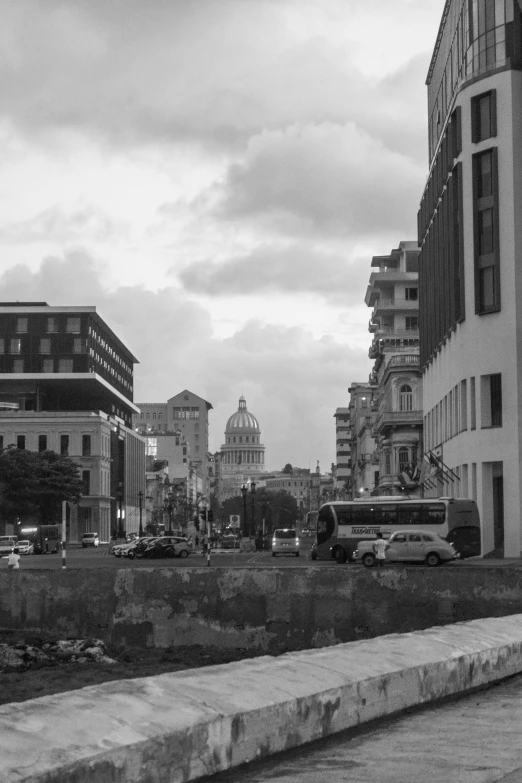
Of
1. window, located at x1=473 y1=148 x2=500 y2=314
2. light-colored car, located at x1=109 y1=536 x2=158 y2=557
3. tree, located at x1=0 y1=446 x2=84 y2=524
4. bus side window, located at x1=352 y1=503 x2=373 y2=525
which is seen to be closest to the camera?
window, located at x1=473 y1=148 x2=500 y2=314

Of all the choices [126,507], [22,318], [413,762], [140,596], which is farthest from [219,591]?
[126,507]

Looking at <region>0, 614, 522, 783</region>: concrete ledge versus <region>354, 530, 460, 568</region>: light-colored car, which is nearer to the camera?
<region>0, 614, 522, 783</region>: concrete ledge

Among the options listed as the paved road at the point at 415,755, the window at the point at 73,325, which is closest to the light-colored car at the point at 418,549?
the paved road at the point at 415,755

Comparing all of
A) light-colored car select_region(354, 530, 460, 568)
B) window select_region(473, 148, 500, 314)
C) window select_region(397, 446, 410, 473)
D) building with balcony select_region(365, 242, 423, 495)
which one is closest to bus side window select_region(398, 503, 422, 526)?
light-colored car select_region(354, 530, 460, 568)

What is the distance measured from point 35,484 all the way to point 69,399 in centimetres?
5338

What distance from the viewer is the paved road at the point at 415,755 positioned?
6.96 metres

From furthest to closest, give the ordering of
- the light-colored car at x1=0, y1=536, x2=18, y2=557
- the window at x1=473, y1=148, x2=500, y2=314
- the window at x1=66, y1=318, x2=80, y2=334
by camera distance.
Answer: the window at x1=66, y1=318, x2=80, y2=334
the light-colored car at x1=0, y1=536, x2=18, y2=557
the window at x1=473, y1=148, x2=500, y2=314

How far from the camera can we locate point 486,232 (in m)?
59.8

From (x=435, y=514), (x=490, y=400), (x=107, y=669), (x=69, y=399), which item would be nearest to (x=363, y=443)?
(x=69, y=399)

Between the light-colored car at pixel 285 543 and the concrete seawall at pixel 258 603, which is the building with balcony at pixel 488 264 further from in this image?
the concrete seawall at pixel 258 603

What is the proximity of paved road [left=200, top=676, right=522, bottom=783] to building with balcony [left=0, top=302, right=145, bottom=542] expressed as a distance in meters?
141

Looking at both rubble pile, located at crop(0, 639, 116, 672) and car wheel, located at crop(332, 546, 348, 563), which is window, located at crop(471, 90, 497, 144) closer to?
car wheel, located at crop(332, 546, 348, 563)

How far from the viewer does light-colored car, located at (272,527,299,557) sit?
78.2 m

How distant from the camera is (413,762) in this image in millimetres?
7348
